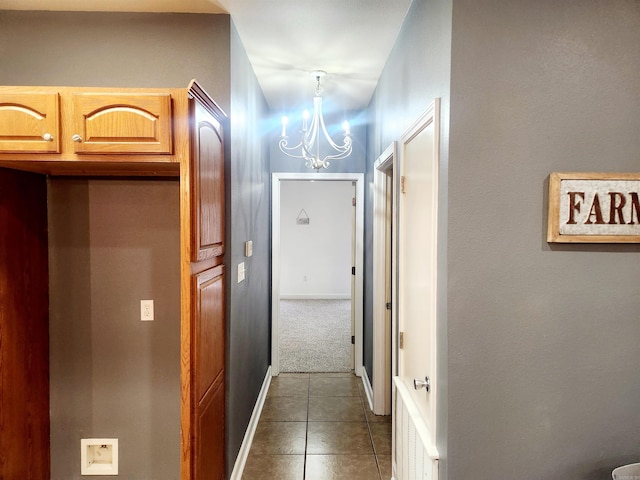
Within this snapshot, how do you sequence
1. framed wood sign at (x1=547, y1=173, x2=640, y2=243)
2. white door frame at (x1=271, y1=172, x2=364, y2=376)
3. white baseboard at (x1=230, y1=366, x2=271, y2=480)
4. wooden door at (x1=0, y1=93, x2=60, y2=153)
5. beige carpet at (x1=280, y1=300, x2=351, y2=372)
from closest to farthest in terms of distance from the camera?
framed wood sign at (x1=547, y1=173, x2=640, y2=243)
wooden door at (x1=0, y1=93, x2=60, y2=153)
white baseboard at (x1=230, y1=366, x2=271, y2=480)
white door frame at (x1=271, y1=172, x2=364, y2=376)
beige carpet at (x1=280, y1=300, x2=351, y2=372)

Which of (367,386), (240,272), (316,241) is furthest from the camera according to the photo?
(316,241)

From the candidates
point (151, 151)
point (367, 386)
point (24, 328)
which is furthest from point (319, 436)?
point (151, 151)

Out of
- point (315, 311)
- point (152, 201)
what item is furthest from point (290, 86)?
point (315, 311)

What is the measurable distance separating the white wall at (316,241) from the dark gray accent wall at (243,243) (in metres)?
4.31

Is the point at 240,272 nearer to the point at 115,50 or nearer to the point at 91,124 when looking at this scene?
the point at 91,124

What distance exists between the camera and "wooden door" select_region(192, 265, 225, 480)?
1575mm

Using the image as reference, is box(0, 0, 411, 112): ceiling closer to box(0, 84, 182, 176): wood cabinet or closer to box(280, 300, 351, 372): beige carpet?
box(0, 84, 182, 176): wood cabinet

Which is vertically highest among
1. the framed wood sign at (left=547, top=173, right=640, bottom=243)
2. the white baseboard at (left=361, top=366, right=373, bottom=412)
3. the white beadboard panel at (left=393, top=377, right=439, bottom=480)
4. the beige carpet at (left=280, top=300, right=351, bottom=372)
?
the framed wood sign at (left=547, top=173, right=640, bottom=243)

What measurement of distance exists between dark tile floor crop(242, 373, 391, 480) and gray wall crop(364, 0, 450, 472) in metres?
1.27

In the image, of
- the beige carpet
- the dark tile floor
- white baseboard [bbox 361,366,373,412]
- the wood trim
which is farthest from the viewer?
the beige carpet

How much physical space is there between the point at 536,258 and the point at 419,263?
0.51 metres

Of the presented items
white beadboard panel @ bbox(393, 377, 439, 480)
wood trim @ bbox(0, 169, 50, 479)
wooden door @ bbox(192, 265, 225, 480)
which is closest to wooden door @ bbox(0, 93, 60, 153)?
wood trim @ bbox(0, 169, 50, 479)

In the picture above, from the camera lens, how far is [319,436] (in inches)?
112

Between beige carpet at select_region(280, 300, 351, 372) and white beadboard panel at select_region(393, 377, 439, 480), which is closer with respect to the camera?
white beadboard panel at select_region(393, 377, 439, 480)
